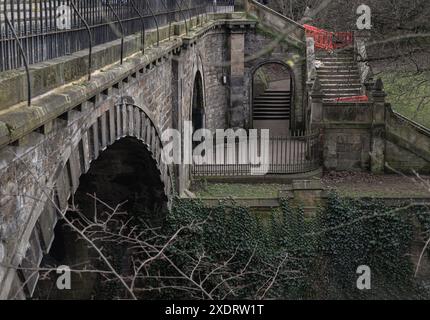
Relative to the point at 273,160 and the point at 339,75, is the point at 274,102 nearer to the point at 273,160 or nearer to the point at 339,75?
the point at 339,75

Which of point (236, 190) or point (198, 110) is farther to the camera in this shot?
point (198, 110)

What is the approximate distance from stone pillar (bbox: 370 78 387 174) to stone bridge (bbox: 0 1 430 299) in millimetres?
31

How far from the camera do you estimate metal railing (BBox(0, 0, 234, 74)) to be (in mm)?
6637

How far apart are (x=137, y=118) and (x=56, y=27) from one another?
455 centimetres

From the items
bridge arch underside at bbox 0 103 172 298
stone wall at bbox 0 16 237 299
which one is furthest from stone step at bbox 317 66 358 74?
stone wall at bbox 0 16 237 299

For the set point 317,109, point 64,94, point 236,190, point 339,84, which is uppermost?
point 64,94

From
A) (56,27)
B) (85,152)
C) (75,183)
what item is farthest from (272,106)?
(56,27)

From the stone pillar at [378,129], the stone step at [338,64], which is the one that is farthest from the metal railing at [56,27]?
the stone step at [338,64]

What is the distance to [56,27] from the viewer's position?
8016mm

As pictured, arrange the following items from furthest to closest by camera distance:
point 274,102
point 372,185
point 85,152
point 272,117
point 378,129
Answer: point 274,102 → point 272,117 → point 378,129 → point 372,185 → point 85,152

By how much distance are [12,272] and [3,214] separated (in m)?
0.53

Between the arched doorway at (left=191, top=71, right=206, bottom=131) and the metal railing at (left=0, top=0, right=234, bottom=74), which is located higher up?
the metal railing at (left=0, top=0, right=234, bottom=74)

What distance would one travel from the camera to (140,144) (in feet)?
45.8

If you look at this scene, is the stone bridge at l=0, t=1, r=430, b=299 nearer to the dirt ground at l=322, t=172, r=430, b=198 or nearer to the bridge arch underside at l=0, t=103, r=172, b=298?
the bridge arch underside at l=0, t=103, r=172, b=298
